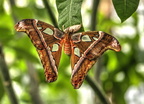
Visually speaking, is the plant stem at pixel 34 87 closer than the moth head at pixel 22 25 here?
No

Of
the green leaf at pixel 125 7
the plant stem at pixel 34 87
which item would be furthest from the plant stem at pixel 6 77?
the green leaf at pixel 125 7

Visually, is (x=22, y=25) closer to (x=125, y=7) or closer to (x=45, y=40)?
(x=45, y=40)

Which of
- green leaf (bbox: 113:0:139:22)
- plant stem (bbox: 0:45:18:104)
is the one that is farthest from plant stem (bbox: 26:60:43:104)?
green leaf (bbox: 113:0:139:22)

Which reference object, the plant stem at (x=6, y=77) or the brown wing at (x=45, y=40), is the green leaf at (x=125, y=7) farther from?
the plant stem at (x=6, y=77)

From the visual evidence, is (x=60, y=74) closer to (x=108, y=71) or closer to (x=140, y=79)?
(x=108, y=71)

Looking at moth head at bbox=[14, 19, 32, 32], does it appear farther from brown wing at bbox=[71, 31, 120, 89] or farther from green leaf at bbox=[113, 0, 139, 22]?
green leaf at bbox=[113, 0, 139, 22]

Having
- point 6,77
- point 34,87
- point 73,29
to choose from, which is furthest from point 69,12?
point 34,87
